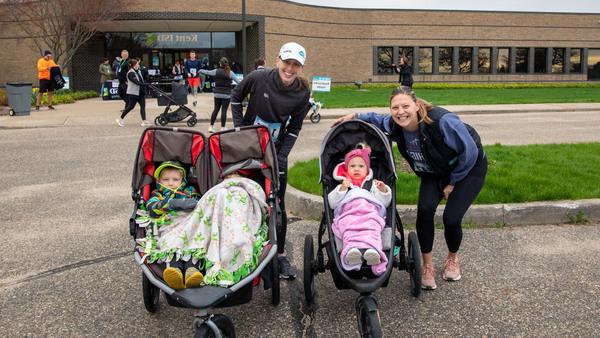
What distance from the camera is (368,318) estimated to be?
3170mm

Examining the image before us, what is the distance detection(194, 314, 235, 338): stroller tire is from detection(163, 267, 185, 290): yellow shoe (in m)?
0.26

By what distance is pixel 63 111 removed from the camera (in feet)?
63.3

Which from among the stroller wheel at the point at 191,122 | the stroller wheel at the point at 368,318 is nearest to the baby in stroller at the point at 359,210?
the stroller wheel at the point at 368,318

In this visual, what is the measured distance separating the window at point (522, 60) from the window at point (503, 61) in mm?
748

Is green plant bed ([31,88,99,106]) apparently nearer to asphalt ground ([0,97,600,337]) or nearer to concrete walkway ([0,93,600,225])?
concrete walkway ([0,93,600,225])

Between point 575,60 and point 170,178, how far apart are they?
1890 inches

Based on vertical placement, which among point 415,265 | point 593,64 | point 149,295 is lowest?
point 149,295

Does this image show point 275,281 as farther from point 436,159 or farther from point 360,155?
point 436,159

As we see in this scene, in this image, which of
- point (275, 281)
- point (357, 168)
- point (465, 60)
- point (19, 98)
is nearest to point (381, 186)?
point (357, 168)

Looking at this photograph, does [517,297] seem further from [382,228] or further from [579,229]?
[579,229]

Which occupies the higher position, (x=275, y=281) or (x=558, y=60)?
(x=558, y=60)

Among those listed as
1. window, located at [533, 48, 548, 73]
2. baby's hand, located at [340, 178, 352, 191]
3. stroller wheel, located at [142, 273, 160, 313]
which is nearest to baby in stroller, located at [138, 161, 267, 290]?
stroller wheel, located at [142, 273, 160, 313]

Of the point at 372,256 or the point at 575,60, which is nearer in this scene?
the point at 372,256

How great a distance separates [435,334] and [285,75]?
225 cm
